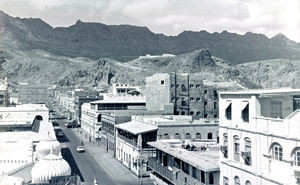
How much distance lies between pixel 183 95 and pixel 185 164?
139 ft

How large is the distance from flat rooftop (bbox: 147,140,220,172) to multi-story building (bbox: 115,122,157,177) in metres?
7.85

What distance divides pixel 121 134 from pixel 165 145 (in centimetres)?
2252

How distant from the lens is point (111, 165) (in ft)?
215

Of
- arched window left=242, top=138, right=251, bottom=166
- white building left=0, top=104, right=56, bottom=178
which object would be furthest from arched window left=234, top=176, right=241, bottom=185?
white building left=0, top=104, right=56, bottom=178

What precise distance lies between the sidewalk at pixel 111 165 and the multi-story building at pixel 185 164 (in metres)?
5.92

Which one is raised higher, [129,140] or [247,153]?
[247,153]

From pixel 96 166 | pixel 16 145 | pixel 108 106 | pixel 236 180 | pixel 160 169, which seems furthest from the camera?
pixel 108 106

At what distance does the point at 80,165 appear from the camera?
211 feet

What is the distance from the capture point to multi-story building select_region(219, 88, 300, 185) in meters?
25.5

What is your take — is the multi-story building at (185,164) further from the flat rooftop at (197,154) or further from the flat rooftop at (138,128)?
the flat rooftop at (138,128)

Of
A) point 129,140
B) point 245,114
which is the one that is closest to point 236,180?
point 245,114

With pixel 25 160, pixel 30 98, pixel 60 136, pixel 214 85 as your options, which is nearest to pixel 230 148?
pixel 25 160

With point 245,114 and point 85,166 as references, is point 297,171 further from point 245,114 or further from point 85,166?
point 85,166

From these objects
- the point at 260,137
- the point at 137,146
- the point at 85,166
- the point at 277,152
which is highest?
the point at 260,137
